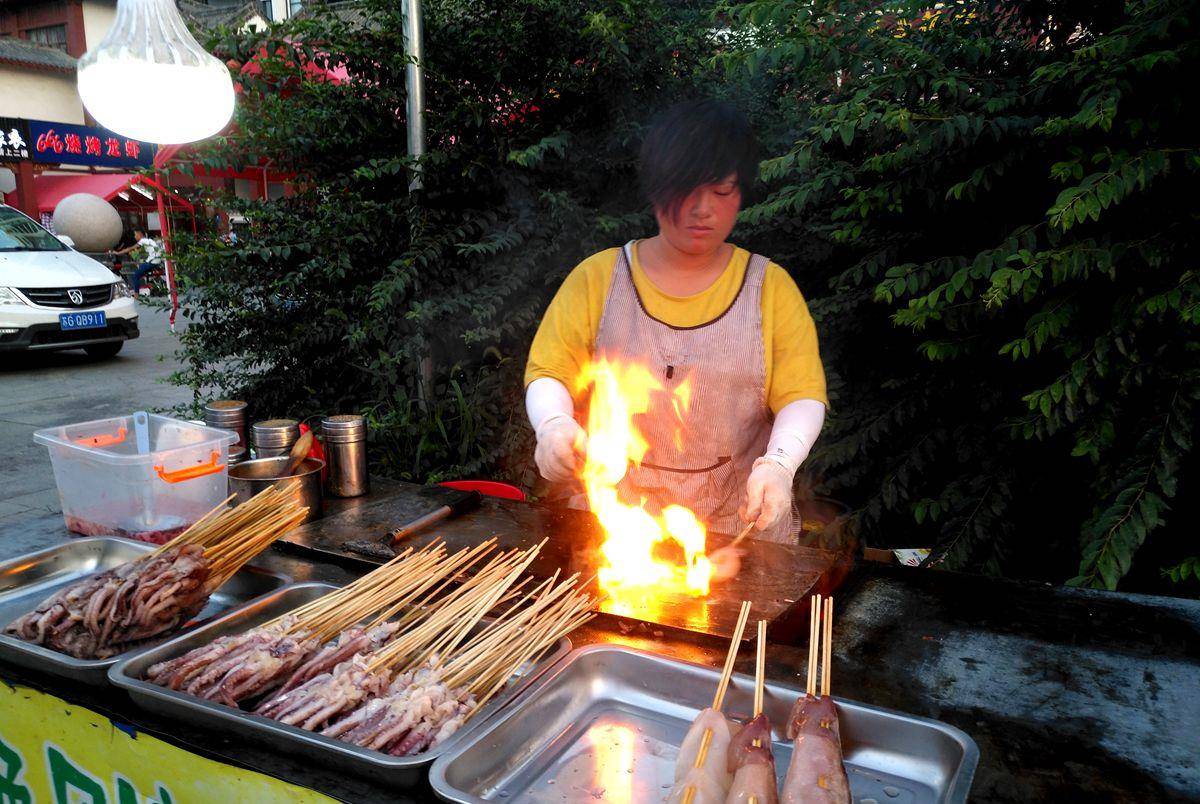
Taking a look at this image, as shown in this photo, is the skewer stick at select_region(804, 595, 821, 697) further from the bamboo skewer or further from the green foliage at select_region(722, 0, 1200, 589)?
the green foliage at select_region(722, 0, 1200, 589)

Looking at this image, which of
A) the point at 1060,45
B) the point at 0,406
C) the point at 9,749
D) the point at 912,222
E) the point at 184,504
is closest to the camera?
the point at 9,749

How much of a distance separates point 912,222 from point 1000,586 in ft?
9.17

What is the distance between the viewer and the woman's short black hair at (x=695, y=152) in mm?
2611

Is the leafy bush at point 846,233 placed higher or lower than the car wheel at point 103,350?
higher

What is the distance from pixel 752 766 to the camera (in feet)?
4.50

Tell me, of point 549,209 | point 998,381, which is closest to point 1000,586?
point 998,381

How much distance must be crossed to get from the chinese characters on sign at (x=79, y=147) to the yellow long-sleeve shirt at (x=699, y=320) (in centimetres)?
2253

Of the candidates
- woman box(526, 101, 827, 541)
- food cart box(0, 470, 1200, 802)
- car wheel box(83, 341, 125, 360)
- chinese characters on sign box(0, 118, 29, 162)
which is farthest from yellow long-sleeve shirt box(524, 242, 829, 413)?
chinese characters on sign box(0, 118, 29, 162)

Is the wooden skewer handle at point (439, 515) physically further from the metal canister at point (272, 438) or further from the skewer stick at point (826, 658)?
the skewer stick at point (826, 658)

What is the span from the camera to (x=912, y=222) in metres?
4.51

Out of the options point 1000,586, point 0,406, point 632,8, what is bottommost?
point 0,406

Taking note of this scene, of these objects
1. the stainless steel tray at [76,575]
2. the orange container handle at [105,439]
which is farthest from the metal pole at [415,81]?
the stainless steel tray at [76,575]

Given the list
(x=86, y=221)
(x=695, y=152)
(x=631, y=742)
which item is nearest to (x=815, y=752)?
(x=631, y=742)

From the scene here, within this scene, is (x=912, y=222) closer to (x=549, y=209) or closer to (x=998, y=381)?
(x=998, y=381)
